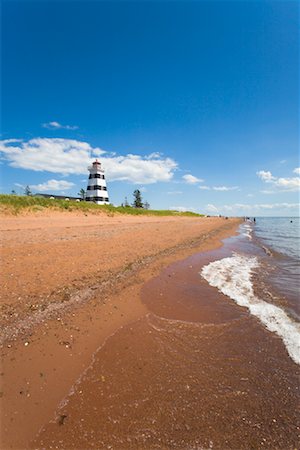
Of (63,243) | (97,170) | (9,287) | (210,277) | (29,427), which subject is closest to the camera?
(29,427)

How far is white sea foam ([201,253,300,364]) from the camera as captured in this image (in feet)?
18.0

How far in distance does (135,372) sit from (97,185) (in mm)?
66140

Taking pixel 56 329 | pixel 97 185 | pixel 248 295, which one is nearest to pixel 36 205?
pixel 56 329

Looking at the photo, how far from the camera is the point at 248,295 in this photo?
7.95 metres

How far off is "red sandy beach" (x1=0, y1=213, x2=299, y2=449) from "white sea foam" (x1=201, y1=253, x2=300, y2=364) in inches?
13.3

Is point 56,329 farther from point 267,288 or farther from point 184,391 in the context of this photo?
point 267,288

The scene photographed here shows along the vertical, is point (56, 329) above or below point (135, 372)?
above

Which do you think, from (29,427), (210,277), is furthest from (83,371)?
(210,277)

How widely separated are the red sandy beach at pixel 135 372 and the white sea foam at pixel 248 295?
1.11ft

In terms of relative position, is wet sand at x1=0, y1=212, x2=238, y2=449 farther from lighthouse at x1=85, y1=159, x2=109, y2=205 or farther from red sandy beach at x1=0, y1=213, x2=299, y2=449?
lighthouse at x1=85, y1=159, x2=109, y2=205

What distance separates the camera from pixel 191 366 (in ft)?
14.0

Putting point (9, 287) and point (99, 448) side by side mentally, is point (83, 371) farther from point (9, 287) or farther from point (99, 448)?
point (9, 287)

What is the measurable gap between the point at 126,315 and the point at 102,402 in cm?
277

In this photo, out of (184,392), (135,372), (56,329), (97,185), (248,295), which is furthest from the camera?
(97,185)
